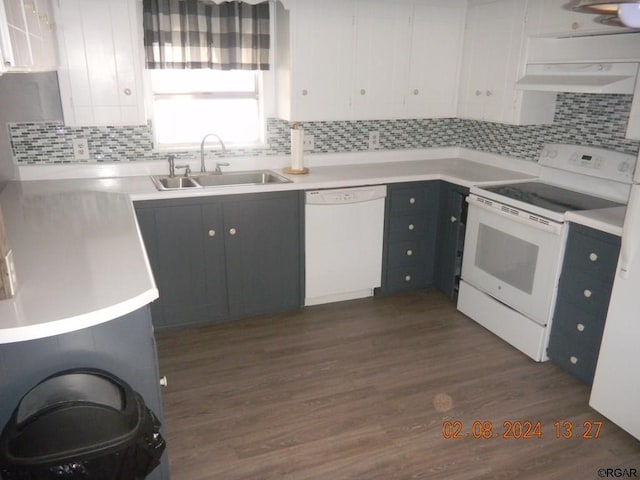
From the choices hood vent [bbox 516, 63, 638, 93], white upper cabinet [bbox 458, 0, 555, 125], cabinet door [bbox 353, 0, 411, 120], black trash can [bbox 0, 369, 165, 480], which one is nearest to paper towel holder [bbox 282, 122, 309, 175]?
cabinet door [bbox 353, 0, 411, 120]

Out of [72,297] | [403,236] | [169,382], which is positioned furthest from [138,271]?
[403,236]

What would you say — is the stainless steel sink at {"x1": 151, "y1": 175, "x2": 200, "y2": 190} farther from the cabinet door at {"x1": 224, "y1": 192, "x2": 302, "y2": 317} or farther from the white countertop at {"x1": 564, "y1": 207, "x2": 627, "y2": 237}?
the white countertop at {"x1": 564, "y1": 207, "x2": 627, "y2": 237}

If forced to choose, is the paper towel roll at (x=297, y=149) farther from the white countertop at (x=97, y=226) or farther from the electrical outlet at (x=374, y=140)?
the electrical outlet at (x=374, y=140)

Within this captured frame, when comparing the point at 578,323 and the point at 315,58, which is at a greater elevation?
the point at 315,58

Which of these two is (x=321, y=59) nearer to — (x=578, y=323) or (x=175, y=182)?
(x=175, y=182)

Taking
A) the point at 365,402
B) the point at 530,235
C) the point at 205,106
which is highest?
the point at 205,106

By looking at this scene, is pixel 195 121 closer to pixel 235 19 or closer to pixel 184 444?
pixel 235 19

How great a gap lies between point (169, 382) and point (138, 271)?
1152 mm

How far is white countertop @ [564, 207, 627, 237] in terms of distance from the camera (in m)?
2.44

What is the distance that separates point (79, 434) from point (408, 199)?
273 cm

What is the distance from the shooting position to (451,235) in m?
3.62

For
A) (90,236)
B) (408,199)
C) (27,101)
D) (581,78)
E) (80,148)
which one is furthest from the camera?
(408,199)

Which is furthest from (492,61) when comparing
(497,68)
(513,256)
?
(513,256)

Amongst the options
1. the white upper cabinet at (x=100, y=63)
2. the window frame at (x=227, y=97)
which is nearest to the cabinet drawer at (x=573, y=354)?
the window frame at (x=227, y=97)
